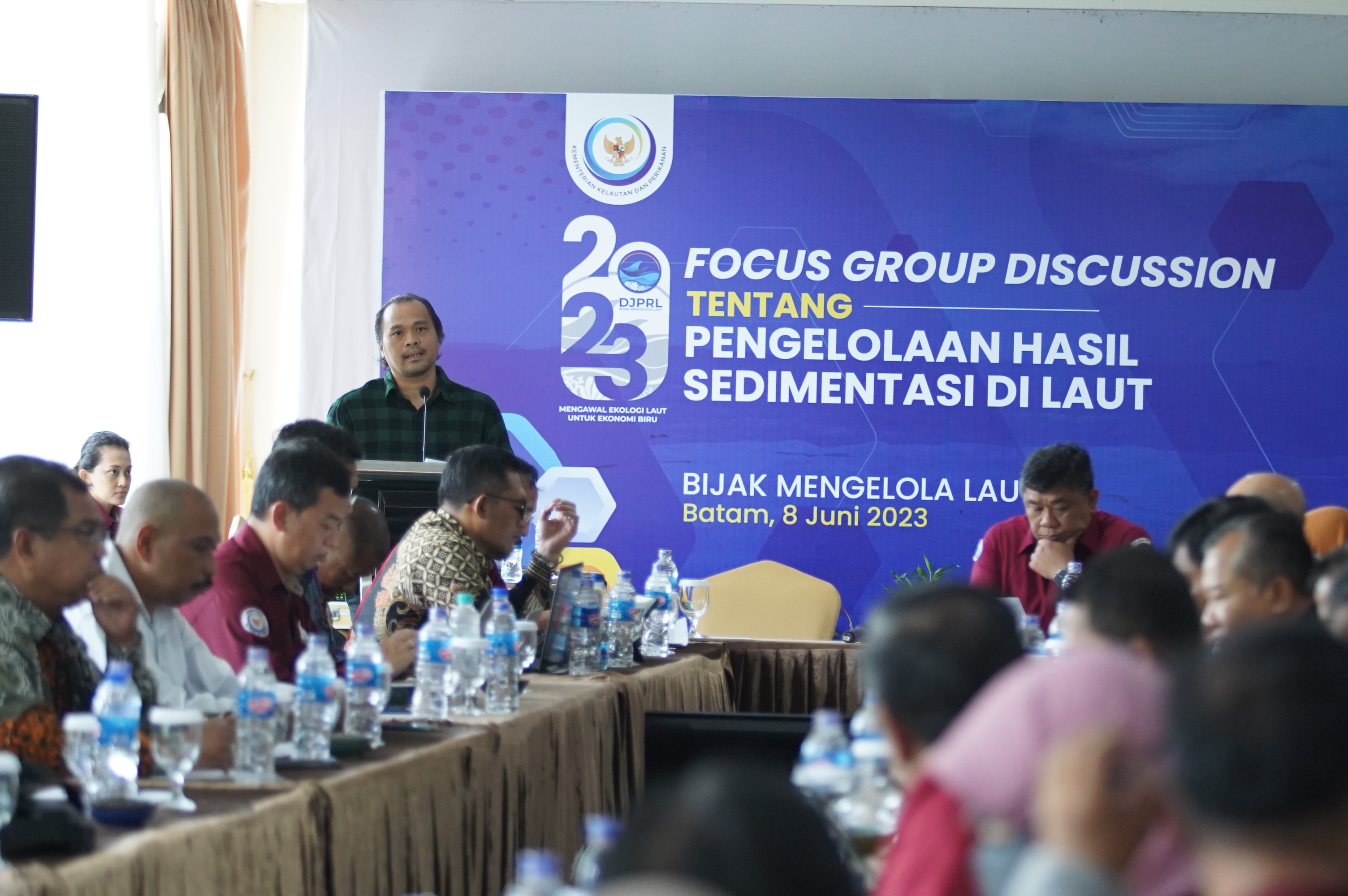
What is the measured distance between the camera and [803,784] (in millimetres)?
2033

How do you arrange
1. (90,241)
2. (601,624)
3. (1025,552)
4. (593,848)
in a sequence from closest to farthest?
(593,848), (601,624), (1025,552), (90,241)

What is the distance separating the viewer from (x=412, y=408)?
190 inches

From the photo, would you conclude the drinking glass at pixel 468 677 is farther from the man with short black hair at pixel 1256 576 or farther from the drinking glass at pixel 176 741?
the man with short black hair at pixel 1256 576

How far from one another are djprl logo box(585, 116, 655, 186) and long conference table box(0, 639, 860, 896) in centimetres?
281

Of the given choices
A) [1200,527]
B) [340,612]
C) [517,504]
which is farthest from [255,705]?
[340,612]

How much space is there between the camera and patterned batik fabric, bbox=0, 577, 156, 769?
2.07 meters

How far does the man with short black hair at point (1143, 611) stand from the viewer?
1.73 metres

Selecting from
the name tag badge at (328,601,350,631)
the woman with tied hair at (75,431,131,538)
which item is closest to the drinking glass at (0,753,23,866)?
the name tag badge at (328,601,350,631)

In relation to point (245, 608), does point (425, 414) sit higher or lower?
higher

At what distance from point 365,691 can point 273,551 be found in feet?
2.01

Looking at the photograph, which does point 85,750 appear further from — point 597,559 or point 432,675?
point 597,559

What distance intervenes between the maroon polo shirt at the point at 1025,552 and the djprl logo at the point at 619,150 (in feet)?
8.31

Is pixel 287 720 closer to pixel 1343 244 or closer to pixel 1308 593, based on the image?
pixel 1308 593

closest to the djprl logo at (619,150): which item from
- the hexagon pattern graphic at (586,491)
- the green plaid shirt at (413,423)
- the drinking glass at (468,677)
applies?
the hexagon pattern graphic at (586,491)
